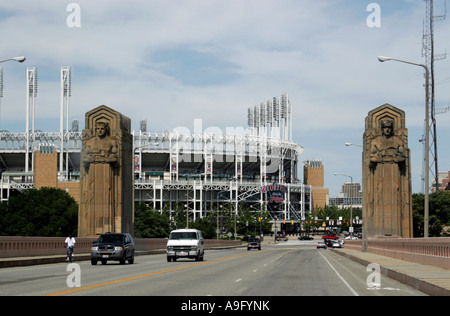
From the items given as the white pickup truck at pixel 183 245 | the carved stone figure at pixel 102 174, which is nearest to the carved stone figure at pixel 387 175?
the carved stone figure at pixel 102 174

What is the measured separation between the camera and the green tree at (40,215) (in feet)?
348

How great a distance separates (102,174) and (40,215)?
45.6 meters

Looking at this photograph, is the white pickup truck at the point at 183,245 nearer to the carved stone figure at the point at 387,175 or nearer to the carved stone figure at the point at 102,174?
the carved stone figure at the point at 102,174

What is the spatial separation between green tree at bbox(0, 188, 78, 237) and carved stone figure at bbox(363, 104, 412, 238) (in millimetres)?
52115

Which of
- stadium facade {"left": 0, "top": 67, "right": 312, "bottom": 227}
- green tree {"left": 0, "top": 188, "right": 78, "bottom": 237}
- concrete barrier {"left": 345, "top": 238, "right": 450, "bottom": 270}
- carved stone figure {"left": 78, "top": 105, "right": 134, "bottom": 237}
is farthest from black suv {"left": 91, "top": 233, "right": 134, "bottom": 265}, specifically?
stadium facade {"left": 0, "top": 67, "right": 312, "bottom": 227}

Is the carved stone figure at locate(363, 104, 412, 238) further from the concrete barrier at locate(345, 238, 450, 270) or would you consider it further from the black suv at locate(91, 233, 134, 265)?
the black suv at locate(91, 233, 134, 265)

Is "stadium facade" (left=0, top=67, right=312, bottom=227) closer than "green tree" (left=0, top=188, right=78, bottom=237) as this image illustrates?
No

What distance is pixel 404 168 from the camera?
73562 millimetres

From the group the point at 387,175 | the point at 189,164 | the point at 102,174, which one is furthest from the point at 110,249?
the point at 189,164

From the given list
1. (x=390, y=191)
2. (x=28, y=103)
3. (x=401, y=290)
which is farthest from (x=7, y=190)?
(x=401, y=290)

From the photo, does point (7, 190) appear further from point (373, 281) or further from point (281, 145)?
point (373, 281)

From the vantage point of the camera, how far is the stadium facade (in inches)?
5827

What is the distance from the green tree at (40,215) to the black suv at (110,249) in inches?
2777
